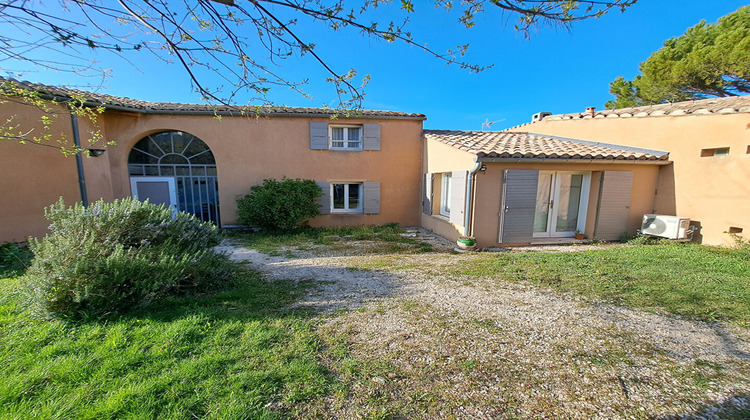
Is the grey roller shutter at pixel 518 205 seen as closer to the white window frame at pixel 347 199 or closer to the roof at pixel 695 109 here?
the roof at pixel 695 109

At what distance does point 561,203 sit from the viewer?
7625 millimetres

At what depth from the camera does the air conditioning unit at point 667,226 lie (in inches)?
267

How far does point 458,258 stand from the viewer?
604 centimetres

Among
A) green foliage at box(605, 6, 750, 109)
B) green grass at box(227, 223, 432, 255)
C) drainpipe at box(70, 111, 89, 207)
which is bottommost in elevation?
green grass at box(227, 223, 432, 255)

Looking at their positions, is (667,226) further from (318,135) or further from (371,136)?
(318,135)

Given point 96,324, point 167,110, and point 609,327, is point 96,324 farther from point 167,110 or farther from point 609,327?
point 167,110

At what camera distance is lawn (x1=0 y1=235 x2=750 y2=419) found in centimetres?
187

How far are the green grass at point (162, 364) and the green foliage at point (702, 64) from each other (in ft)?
52.5

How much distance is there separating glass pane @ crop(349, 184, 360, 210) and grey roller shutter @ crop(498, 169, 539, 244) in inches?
214

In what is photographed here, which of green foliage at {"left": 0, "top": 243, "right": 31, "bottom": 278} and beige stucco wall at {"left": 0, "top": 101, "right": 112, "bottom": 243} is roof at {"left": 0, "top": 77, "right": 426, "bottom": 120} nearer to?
beige stucco wall at {"left": 0, "top": 101, "right": 112, "bottom": 243}

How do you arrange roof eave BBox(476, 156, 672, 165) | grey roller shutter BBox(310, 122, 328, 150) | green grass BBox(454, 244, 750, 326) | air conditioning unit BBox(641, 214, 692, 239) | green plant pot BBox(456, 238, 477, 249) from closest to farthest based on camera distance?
green grass BBox(454, 244, 750, 326), roof eave BBox(476, 156, 672, 165), green plant pot BBox(456, 238, 477, 249), air conditioning unit BBox(641, 214, 692, 239), grey roller shutter BBox(310, 122, 328, 150)

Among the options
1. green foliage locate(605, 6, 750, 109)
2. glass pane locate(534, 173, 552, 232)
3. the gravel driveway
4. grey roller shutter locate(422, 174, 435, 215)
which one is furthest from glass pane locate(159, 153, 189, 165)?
green foliage locate(605, 6, 750, 109)

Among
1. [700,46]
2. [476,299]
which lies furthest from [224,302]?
[700,46]

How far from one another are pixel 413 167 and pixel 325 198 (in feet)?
11.8
